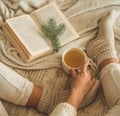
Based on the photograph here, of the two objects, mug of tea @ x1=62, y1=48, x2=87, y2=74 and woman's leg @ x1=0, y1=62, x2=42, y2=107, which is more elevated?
woman's leg @ x1=0, y1=62, x2=42, y2=107

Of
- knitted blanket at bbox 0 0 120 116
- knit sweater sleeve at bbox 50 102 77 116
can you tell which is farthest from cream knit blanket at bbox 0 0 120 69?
knit sweater sleeve at bbox 50 102 77 116

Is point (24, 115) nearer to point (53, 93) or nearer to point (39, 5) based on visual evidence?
point (53, 93)

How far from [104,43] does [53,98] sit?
0.96ft

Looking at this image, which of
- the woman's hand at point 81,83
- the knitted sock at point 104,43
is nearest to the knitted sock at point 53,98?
the woman's hand at point 81,83

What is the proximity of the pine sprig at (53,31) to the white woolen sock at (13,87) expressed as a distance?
192mm

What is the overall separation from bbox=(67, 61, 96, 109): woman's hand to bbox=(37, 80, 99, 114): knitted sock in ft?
0.07

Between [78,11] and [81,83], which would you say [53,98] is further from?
[78,11]

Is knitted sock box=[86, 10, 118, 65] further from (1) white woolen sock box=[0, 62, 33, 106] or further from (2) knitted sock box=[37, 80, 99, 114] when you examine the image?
(1) white woolen sock box=[0, 62, 33, 106]

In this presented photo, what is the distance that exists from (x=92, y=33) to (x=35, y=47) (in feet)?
0.82

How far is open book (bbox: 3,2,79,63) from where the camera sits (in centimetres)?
119

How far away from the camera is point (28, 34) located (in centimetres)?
123

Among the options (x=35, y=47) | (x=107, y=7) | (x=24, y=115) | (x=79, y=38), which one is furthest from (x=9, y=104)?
(x=107, y=7)

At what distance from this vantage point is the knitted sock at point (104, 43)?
1.20 metres

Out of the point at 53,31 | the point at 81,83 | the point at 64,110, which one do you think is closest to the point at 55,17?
the point at 53,31
